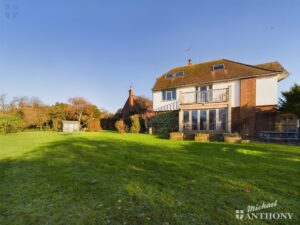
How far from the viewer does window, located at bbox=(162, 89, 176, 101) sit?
65.4 feet

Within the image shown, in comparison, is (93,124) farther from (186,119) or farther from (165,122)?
(186,119)

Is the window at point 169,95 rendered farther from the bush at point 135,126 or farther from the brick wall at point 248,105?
the brick wall at point 248,105

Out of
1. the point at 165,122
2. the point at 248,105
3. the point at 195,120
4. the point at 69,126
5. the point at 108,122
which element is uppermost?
the point at 248,105

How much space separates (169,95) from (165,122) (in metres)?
4.09

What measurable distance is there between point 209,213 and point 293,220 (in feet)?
4.07

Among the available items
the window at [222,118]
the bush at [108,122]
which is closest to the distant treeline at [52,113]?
the bush at [108,122]

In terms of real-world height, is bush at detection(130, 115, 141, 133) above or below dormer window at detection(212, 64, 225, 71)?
below

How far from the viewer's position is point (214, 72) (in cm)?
1800

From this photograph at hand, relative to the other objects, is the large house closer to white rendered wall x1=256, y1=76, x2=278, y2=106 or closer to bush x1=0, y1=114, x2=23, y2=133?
white rendered wall x1=256, y1=76, x2=278, y2=106

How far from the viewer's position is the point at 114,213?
2604 millimetres

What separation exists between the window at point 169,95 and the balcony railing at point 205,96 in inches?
134

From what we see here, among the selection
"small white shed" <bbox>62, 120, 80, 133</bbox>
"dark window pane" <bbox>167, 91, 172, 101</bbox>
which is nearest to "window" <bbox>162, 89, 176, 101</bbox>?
"dark window pane" <bbox>167, 91, 172, 101</bbox>

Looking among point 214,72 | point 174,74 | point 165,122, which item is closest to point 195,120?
point 165,122

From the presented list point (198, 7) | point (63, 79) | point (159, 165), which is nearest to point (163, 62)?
point (198, 7)
